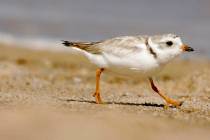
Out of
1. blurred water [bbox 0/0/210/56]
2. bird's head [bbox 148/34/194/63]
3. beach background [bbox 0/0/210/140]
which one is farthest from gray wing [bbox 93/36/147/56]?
blurred water [bbox 0/0/210/56]

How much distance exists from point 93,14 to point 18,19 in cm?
249

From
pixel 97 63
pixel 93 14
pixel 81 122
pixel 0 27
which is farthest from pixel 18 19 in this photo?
pixel 81 122

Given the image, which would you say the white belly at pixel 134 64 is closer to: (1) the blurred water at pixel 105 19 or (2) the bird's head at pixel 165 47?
(2) the bird's head at pixel 165 47

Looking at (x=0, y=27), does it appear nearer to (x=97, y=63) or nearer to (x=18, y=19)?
(x=18, y=19)

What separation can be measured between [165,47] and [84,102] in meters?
1.55

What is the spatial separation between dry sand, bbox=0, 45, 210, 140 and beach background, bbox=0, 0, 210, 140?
0.04 ft

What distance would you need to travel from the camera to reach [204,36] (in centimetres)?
1962

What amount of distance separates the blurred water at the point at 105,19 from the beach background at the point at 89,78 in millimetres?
31

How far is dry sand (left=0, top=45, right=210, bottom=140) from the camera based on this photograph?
6742 millimetres

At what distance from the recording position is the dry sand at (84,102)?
674 centimetres

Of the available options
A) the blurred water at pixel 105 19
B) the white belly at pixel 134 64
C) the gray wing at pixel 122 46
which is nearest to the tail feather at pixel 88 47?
the gray wing at pixel 122 46

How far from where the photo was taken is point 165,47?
29.7 feet

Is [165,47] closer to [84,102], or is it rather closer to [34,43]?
[84,102]

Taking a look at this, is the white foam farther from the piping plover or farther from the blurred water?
the piping plover
